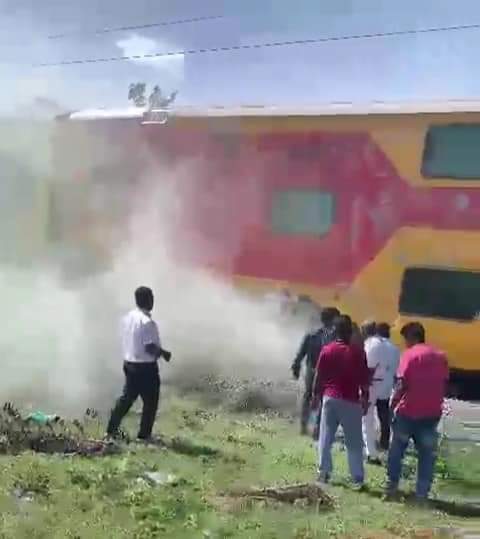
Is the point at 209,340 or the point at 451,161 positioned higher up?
the point at 451,161

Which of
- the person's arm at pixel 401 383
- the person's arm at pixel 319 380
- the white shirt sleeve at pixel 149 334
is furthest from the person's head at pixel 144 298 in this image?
the person's arm at pixel 401 383

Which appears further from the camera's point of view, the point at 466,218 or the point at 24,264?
the point at 24,264

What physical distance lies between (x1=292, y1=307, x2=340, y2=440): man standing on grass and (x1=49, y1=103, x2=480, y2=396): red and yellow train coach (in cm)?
301

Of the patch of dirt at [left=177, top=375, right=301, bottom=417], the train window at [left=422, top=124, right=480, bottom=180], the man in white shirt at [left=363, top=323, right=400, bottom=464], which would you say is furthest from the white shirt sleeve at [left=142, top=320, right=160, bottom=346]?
the train window at [left=422, top=124, right=480, bottom=180]

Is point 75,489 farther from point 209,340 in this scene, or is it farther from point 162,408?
point 209,340

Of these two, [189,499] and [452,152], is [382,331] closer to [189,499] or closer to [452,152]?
[189,499]

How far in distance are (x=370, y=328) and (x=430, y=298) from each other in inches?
126

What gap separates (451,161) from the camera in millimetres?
12445

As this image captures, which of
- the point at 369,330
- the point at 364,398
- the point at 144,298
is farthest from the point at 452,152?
the point at 364,398

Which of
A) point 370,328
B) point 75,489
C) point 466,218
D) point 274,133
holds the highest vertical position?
point 274,133

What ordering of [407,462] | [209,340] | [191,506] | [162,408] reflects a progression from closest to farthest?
[191,506], [407,462], [162,408], [209,340]

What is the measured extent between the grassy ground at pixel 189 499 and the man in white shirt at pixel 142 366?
408 mm

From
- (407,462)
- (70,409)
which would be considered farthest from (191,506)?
(70,409)

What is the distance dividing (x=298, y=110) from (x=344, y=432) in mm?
6780
